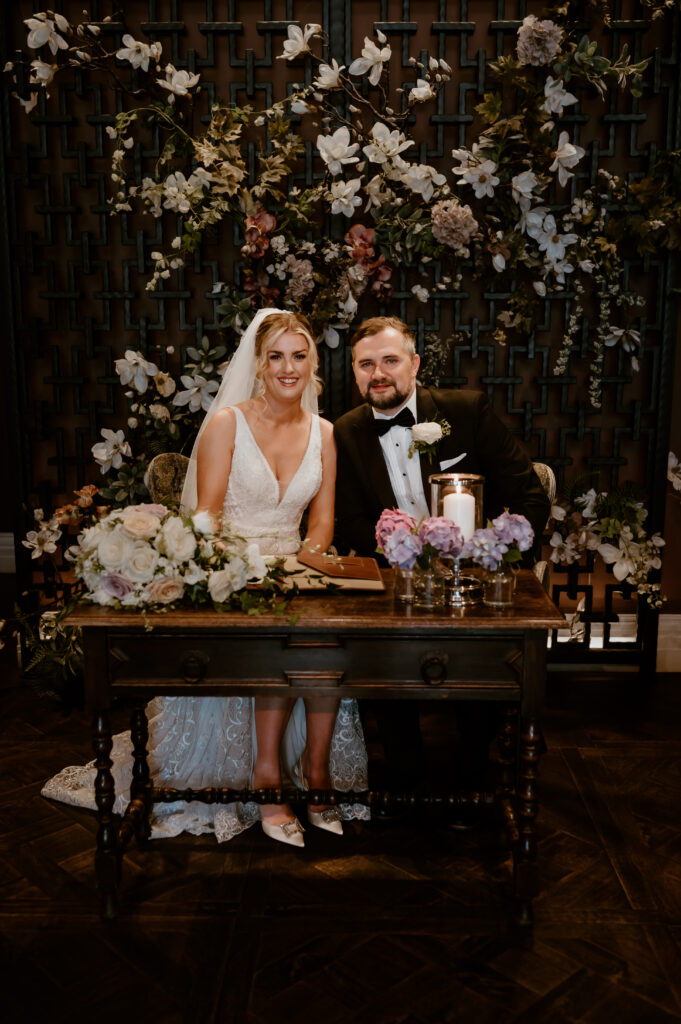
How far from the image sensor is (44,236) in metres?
4.09

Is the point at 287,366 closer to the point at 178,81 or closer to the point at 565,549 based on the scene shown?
the point at 178,81

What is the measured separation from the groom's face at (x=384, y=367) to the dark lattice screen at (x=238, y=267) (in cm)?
80

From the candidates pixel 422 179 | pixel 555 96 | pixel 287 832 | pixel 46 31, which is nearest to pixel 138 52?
pixel 46 31

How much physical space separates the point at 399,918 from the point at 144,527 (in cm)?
140

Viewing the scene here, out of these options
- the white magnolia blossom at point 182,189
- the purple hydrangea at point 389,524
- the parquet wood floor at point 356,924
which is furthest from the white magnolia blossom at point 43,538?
the purple hydrangea at point 389,524

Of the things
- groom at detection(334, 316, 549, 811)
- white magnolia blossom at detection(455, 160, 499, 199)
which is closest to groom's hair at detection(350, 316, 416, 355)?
groom at detection(334, 316, 549, 811)

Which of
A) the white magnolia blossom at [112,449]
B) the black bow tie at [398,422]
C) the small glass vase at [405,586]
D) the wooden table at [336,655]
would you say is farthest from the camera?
the white magnolia blossom at [112,449]

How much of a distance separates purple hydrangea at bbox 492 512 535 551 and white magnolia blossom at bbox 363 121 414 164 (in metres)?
2.17

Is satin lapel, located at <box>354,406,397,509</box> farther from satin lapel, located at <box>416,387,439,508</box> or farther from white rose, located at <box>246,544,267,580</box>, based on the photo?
white rose, located at <box>246,544,267,580</box>

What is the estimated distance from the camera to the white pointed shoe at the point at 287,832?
2.78 metres

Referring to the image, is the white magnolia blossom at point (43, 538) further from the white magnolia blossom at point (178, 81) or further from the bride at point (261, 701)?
the white magnolia blossom at point (178, 81)

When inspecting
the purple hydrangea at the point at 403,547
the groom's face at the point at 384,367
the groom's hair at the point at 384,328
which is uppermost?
the groom's hair at the point at 384,328

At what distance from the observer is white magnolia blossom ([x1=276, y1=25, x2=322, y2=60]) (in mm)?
3614

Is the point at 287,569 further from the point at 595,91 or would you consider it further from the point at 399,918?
the point at 595,91
